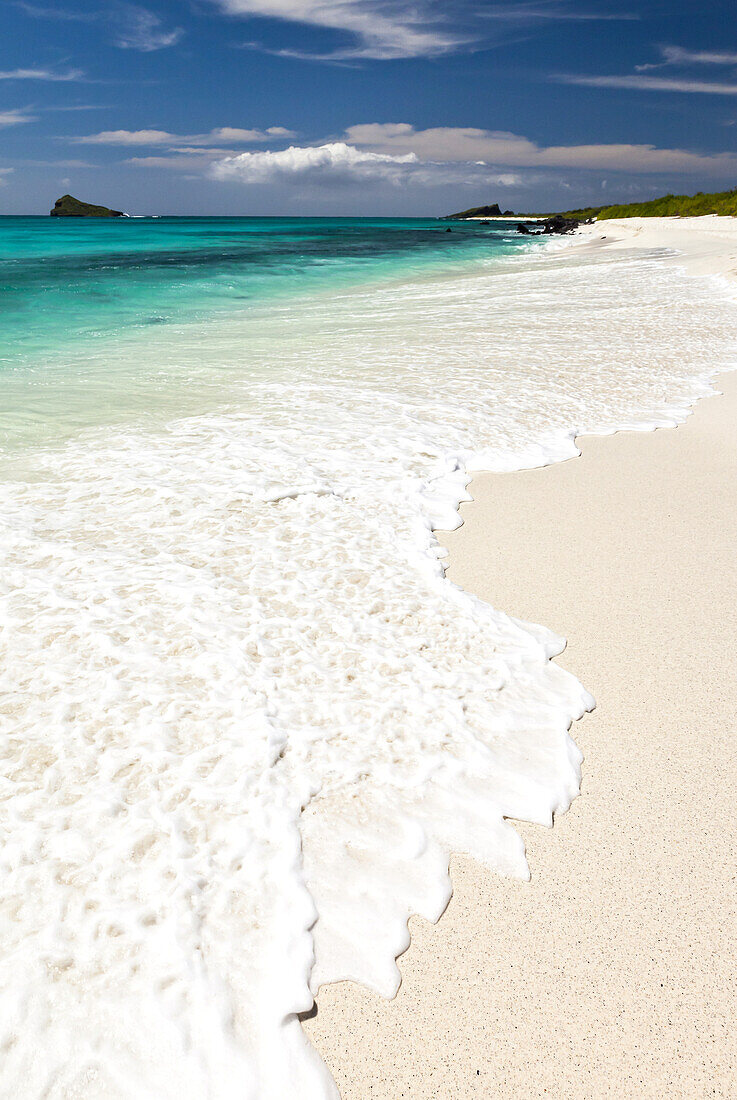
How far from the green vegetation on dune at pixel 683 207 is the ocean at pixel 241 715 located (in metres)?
47.9

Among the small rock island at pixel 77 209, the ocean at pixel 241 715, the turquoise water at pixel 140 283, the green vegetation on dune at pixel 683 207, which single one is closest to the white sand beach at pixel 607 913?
the ocean at pixel 241 715

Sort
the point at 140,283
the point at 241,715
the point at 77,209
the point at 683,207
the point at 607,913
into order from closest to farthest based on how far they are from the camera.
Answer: the point at 607,913 < the point at 241,715 < the point at 140,283 < the point at 683,207 < the point at 77,209

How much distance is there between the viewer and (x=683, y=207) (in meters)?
56.4

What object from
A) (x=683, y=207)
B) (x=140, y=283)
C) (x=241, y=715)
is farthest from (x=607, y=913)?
(x=683, y=207)

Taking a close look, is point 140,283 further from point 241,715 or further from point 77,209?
point 77,209

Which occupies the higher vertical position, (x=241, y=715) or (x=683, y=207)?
(x=683, y=207)

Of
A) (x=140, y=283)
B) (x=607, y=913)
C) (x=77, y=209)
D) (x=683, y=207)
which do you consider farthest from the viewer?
(x=77, y=209)

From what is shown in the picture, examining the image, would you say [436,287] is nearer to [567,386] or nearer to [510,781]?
[567,386]

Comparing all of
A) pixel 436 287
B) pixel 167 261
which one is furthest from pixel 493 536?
pixel 167 261

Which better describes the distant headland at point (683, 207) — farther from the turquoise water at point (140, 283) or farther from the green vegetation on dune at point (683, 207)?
the turquoise water at point (140, 283)

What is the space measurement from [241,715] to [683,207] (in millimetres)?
66533

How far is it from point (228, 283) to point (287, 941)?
2432 centimetres

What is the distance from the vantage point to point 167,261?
3328 cm

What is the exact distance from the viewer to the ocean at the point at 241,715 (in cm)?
202
